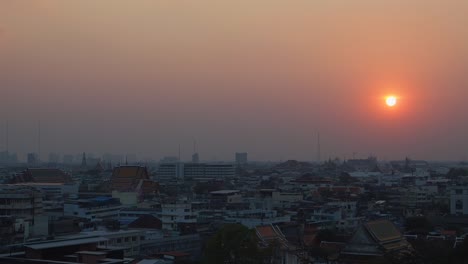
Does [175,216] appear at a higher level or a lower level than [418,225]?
higher

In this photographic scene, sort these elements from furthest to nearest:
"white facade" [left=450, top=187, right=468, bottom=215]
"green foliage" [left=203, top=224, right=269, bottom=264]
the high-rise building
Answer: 1. the high-rise building
2. "white facade" [left=450, top=187, right=468, bottom=215]
3. "green foliage" [left=203, top=224, right=269, bottom=264]

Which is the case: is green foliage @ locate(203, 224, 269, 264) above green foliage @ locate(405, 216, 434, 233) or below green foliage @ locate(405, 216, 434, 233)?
above

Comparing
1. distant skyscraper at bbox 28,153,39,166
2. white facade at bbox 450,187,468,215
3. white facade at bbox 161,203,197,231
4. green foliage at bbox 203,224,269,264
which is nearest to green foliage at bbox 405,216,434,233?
white facade at bbox 450,187,468,215

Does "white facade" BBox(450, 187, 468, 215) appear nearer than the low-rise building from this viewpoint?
No

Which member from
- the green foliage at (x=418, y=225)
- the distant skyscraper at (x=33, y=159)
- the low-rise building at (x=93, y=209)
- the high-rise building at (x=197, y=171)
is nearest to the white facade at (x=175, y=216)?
the low-rise building at (x=93, y=209)

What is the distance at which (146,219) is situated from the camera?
32.6 meters

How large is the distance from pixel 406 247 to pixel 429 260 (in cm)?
440

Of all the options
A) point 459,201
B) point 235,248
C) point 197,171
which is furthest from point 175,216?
point 197,171

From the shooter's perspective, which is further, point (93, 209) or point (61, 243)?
point (93, 209)

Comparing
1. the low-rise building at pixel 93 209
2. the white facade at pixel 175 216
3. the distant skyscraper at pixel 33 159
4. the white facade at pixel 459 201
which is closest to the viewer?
the white facade at pixel 175 216

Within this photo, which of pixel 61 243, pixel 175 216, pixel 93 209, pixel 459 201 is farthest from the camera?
pixel 459 201

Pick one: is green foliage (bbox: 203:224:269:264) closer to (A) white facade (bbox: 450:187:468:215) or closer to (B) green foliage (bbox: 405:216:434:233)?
(B) green foliage (bbox: 405:216:434:233)

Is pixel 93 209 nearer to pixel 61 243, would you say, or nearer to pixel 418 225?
pixel 418 225

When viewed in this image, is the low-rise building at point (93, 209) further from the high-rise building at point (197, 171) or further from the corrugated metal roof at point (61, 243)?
the high-rise building at point (197, 171)
